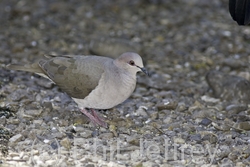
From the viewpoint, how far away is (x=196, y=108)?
5.59 metres

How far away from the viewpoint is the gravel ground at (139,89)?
14.8ft

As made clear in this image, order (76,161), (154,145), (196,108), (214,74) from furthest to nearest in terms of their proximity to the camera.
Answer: (214,74), (196,108), (154,145), (76,161)

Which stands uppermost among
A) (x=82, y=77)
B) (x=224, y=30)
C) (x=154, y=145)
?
(x=82, y=77)

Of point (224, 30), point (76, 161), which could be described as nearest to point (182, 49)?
point (224, 30)

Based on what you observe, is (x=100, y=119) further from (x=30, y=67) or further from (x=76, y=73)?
(x=30, y=67)

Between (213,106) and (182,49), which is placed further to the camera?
(182,49)

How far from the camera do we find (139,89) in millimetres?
6109

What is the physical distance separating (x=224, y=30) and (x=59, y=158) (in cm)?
451

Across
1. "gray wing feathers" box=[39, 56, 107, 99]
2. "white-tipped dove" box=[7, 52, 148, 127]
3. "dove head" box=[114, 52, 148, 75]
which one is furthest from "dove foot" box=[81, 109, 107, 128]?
"dove head" box=[114, 52, 148, 75]

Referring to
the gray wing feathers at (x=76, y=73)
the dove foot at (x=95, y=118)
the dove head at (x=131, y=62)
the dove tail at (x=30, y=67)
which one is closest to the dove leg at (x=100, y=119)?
the dove foot at (x=95, y=118)

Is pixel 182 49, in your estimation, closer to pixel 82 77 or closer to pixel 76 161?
pixel 82 77

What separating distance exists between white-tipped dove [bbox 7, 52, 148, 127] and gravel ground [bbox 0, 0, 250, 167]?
0.31 meters

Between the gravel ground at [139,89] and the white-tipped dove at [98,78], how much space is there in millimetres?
315

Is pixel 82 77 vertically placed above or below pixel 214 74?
above
